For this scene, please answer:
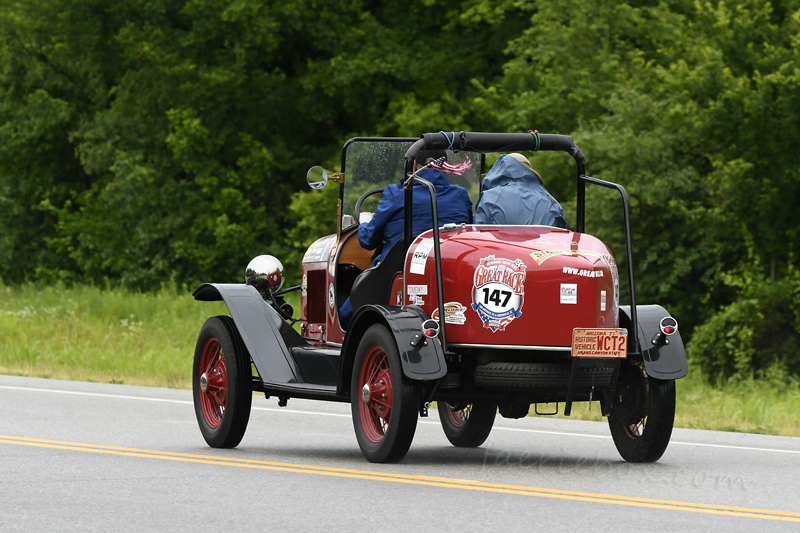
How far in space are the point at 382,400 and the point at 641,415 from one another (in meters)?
1.76

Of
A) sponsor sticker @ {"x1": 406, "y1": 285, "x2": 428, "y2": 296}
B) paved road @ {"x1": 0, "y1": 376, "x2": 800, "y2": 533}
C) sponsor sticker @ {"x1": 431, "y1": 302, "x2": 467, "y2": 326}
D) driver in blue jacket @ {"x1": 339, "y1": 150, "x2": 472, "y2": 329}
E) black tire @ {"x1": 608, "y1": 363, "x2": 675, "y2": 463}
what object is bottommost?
paved road @ {"x1": 0, "y1": 376, "x2": 800, "y2": 533}

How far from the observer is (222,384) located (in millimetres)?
9680

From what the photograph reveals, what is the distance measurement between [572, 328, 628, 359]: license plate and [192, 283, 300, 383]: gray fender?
2.42m

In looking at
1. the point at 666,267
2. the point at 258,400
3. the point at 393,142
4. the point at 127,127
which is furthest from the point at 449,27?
the point at 393,142

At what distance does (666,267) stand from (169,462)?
14.0 metres

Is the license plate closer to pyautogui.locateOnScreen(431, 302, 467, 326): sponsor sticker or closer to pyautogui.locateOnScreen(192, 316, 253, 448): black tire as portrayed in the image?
pyautogui.locateOnScreen(431, 302, 467, 326): sponsor sticker

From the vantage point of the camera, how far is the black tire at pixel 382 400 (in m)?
8.02

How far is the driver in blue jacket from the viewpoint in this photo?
8.89 metres

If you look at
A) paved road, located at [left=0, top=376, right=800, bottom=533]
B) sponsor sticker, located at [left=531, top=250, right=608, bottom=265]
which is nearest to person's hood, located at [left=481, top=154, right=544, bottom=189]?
sponsor sticker, located at [left=531, top=250, right=608, bottom=265]

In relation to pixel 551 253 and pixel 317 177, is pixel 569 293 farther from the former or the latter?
pixel 317 177

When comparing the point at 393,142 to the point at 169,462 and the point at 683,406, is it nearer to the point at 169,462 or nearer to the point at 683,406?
the point at 169,462

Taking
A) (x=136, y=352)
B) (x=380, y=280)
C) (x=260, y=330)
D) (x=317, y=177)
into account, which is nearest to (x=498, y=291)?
(x=380, y=280)

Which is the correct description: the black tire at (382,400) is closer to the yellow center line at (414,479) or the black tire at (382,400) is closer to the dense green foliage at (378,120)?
the yellow center line at (414,479)

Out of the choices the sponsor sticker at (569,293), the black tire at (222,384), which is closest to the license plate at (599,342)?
the sponsor sticker at (569,293)
